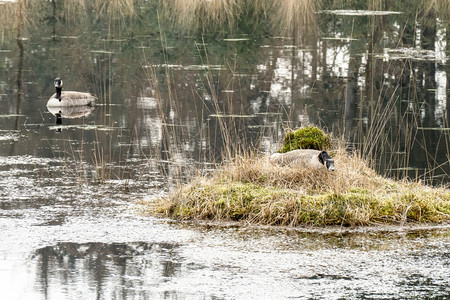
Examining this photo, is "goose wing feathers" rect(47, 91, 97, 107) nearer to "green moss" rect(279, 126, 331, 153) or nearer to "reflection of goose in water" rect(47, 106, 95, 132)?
"reflection of goose in water" rect(47, 106, 95, 132)

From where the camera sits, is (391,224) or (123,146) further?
(123,146)

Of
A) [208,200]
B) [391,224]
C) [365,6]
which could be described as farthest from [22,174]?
[365,6]

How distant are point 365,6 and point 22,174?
21145mm

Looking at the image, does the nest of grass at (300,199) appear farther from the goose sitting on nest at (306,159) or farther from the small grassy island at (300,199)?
the goose sitting on nest at (306,159)

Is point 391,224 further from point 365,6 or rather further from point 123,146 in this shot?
point 365,6

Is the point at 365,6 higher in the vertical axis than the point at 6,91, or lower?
higher

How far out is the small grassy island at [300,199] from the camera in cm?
895

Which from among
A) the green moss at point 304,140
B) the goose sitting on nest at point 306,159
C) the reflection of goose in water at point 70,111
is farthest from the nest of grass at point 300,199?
the reflection of goose in water at point 70,111

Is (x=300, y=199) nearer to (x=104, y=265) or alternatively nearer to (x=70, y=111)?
(x=104, y=265)

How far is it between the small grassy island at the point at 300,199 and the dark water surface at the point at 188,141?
237 mm

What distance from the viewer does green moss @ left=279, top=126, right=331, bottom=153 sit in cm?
1062

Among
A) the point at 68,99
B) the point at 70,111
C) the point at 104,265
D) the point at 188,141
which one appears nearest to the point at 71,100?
the point at 68,99

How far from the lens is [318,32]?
2520 cm

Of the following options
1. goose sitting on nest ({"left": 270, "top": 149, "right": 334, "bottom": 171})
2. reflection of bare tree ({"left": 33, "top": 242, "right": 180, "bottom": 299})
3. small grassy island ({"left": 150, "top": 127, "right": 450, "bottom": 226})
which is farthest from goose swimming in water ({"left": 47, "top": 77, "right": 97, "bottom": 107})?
reflection of bare tree ({"left": 33, "top": 242, "right": 180, "bottom": 299})
